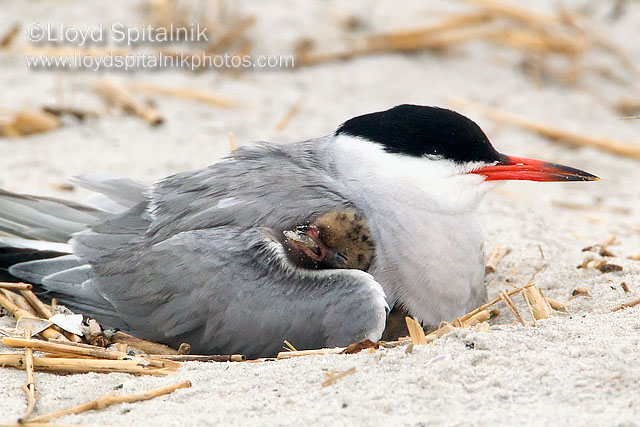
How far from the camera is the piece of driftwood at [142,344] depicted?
11.1 feet

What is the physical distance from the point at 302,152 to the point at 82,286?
3.48 ft

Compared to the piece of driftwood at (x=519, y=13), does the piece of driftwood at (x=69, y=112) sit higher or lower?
lower

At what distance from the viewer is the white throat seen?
3404 mm

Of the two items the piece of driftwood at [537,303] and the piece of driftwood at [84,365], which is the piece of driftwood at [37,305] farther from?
the piece of driftwood at [537,303]

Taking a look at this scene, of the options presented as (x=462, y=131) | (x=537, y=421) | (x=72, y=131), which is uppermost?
(x=462, y=131)

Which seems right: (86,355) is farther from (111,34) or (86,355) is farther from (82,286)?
(111,34)

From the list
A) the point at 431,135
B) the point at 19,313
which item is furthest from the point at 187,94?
the point at 431,135

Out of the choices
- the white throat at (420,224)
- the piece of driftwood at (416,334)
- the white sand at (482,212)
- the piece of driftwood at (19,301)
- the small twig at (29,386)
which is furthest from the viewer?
the piece of driftwood at (19,301)

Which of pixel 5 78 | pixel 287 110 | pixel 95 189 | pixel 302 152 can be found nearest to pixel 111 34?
pixel 5 78

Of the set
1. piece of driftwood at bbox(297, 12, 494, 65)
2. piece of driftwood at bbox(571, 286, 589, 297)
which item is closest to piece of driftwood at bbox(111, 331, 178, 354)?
piece of driftwood at bbox(571, 286, 589, 297)

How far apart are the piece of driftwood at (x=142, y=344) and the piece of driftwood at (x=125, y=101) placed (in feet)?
8.86

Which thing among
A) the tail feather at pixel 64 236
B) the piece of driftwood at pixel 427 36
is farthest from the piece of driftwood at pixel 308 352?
the piece of driftwood at pixel 427 36

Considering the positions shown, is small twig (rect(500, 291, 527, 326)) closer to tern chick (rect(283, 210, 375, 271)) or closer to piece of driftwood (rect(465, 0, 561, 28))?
tern chick (rect(283, 210, 375, 271))

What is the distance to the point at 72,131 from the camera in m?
5.75
